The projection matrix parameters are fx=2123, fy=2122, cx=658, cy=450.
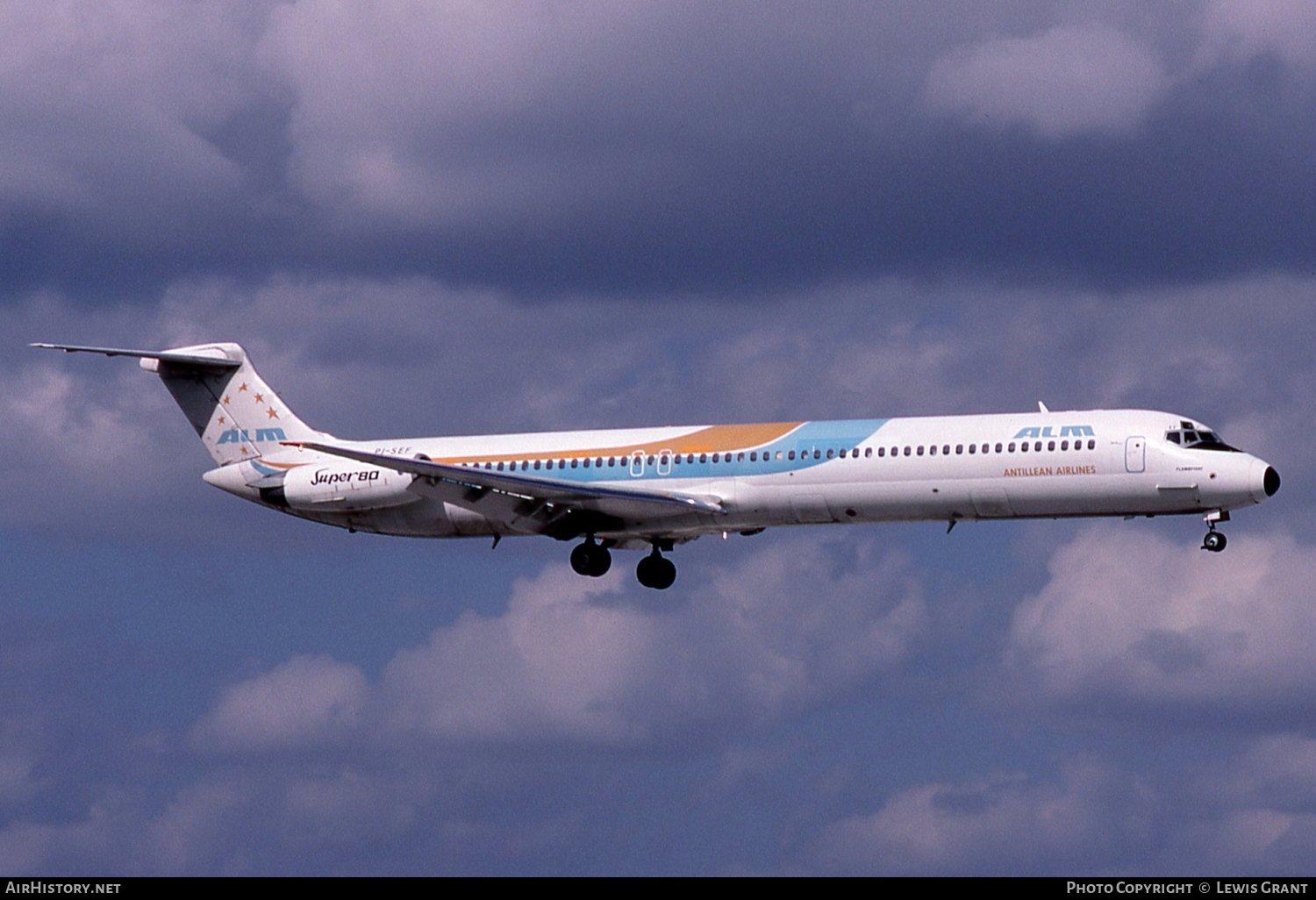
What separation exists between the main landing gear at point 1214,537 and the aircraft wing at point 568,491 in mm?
13191

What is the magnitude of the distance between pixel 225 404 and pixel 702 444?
1747 centimetres

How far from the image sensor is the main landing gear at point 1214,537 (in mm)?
55469

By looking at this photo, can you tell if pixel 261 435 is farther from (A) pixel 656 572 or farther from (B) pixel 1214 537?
(B) pixel 1214 537

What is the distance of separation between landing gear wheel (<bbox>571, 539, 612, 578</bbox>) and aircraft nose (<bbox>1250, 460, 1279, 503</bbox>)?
61.5ft

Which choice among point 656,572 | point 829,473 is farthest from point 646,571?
point 829,473

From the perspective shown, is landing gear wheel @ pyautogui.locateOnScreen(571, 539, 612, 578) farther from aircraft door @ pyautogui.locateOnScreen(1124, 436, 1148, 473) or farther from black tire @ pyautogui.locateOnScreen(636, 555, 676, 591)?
aircraft door @ pyautogui.locateOnScreen(1124, 436, 1148, 473)

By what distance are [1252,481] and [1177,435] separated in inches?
89.5

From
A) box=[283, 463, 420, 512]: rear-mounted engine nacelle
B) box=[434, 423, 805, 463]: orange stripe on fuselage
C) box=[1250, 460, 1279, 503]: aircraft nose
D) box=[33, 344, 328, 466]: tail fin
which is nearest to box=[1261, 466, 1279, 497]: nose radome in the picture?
box=[1250, 460, 1279, 503]: aircraft nose

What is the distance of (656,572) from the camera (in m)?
66.7

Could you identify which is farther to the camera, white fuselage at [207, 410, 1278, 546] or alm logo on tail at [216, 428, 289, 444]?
alm logo on tail at [216, 428, 289, 444]

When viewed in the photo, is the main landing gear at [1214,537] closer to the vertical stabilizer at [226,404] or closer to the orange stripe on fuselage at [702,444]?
the orange stripe on fuselage at [702,444]

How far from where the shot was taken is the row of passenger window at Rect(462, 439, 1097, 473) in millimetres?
56375

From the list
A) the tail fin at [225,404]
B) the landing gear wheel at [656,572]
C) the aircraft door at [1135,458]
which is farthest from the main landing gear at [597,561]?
the aircraft door at [1135,458]

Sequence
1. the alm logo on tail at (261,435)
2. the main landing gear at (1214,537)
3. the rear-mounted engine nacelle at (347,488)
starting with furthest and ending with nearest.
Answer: the alm logo on tail at (261,435), the rear-mounted engine nacelle at (347,488), the main landing gear at (1214,537)
